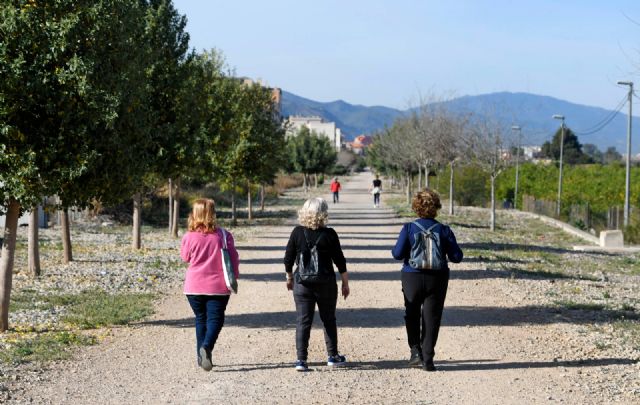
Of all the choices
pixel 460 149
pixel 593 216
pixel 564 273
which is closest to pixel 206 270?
pixel 564 273

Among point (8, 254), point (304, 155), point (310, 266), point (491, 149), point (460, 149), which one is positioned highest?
point (304, 155)

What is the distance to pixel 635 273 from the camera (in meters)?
21.1

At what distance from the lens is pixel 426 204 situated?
29.8ft

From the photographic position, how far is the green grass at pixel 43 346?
9565 millimetres

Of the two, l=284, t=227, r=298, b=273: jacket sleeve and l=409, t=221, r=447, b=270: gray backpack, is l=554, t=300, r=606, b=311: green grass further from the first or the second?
Result: l=284, t=227, r=298, b=273: jacket sleeve

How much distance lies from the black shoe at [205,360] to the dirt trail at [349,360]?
0.07 m

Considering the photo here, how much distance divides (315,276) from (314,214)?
0.59 m

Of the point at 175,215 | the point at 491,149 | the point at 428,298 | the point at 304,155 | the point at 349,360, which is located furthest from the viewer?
the point at 304,155

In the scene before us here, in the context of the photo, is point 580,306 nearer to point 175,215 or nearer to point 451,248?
point 451,248

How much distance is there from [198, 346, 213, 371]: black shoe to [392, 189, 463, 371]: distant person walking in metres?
1.94

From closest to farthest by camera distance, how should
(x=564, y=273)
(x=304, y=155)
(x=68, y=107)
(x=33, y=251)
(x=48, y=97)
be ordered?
1. (x=48, y=97)
2. (x=68, y=107)
3. (x=33, y=251)
4. (x=564, y=273)
5. (x=304, y=155)

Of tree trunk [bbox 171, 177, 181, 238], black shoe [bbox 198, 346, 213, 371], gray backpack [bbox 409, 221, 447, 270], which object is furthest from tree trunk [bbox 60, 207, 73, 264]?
gray backpack [bbox 409, 221, 447, 270]

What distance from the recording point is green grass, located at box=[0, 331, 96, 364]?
956 centimetres

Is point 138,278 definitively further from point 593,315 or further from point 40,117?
point 593,315
